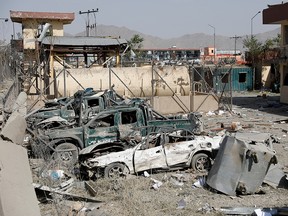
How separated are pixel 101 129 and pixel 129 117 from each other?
0.92m

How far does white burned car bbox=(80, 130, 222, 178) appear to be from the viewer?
10680 mm

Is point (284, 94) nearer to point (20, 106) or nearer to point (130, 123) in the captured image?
point (20, 106)

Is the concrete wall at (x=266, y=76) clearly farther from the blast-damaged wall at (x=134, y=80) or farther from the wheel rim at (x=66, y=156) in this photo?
the wheel rim at (x=66, y=156)

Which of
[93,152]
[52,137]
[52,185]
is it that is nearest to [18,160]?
[52,185]

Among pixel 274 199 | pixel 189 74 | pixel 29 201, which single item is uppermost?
pixel 189 74

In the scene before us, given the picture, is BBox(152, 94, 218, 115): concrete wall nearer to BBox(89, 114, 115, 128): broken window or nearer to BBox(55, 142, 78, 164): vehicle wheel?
BBox(89, 114, 115, 128): broken window

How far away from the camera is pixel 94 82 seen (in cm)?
2466

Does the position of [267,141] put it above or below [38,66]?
below

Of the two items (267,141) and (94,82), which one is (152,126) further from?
(94,82)

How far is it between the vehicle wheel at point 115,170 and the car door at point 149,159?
307 millimetres

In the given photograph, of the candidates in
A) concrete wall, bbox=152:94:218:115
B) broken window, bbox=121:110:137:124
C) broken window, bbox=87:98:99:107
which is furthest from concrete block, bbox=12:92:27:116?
concrete wall, bbox=152:94:218:115

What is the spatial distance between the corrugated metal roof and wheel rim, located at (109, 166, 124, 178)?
18.3 metres

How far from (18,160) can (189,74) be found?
62.3 ft

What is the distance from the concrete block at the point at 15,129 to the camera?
1156 cm
